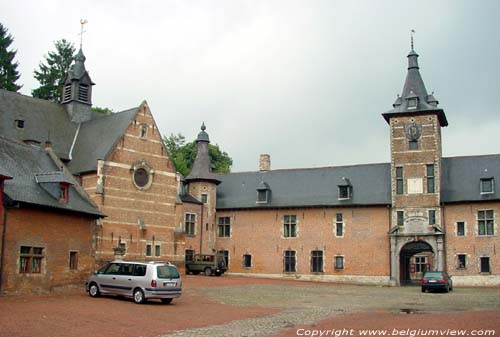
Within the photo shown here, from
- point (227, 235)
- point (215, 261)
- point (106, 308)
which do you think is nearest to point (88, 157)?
point (215, 261)

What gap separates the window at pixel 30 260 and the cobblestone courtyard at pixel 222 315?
1368 millimetres

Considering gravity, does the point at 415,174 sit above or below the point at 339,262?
above

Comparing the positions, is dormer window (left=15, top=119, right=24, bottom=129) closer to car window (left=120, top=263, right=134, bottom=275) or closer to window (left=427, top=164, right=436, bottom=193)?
car window (left=120, top=263, right=134, bottom=275)

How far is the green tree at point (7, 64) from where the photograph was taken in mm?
53844

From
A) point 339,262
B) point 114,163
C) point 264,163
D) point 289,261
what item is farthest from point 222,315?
point 264,163

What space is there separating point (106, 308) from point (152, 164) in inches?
771

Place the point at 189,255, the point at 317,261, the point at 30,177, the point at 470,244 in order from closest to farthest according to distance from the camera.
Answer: the point at 30,177
the point at 470,244
the point at 317,261
the point at 189,255

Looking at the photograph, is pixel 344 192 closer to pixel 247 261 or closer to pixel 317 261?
pixel 317 261

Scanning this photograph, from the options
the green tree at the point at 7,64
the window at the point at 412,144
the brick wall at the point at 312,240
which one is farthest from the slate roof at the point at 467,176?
the green tree at the point at 7,64

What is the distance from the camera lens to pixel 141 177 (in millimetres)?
36500

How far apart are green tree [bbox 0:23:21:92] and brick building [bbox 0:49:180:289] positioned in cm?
1654

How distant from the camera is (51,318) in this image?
1534cm

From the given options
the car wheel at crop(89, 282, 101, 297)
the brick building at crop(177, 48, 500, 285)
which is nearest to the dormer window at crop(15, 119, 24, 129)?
the brick building at crop(177, 48, 500, 285)

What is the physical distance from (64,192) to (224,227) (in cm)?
2238
